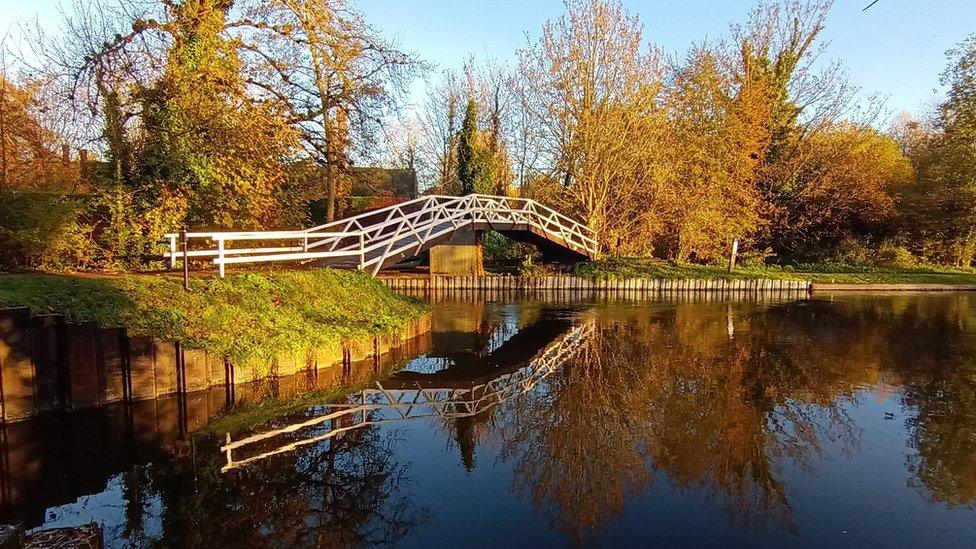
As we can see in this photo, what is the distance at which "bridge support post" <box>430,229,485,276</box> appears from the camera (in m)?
20.5

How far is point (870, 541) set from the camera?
14.3 ft

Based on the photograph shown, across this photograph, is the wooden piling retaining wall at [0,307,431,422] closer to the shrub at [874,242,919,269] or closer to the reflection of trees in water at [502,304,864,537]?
the reflection of trees in water at [502,304,864,537]

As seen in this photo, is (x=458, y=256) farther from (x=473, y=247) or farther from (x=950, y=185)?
(x=950, y=185)

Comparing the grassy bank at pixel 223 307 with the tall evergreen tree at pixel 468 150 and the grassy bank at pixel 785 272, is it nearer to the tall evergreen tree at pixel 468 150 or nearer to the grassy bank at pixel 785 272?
→ the grassy bank at pixel 785 272

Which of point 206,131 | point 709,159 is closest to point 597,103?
point 709,159

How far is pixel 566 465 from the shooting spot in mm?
5648

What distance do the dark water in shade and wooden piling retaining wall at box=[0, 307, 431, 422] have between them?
0.40 m

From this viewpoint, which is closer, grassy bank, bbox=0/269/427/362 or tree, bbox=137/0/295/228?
grassy bank, bbox=0/269/427/362

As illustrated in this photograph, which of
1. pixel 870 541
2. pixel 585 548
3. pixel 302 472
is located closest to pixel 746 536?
pixel 870 541

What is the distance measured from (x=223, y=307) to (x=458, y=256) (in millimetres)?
12662

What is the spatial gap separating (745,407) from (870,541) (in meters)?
3.16

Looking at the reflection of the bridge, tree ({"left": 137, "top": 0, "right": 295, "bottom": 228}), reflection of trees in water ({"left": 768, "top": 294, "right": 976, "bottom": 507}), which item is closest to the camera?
reflection of trees in water ({"left": 768, "top": 294, "right": 976, "bottom": 507})

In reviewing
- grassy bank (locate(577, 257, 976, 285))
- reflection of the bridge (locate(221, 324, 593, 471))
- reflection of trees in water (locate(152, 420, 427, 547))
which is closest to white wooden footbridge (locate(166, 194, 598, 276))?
grassy bank (locate(577, 257, 976, 285))

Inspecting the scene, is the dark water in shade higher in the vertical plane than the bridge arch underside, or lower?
lower
